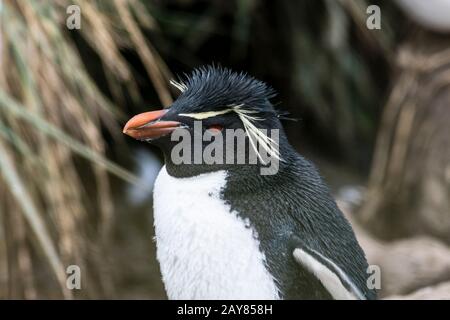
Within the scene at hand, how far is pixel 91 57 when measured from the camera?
2.41 m

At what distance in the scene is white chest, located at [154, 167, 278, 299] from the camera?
38.8 inches

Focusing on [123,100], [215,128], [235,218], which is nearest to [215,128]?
[215,128]

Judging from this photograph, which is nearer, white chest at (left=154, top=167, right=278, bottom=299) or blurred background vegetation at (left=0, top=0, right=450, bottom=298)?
white chest at (left=154, top=167, right=278, bottom=299)

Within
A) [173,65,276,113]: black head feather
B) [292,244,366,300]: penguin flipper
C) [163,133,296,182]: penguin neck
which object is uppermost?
[173,65,276,113]: black head feather

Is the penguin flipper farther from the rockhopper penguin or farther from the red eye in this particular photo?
the red eye

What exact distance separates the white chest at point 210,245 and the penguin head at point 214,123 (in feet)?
0.09

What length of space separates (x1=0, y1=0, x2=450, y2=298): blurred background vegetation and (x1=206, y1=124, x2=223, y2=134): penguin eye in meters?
0.41

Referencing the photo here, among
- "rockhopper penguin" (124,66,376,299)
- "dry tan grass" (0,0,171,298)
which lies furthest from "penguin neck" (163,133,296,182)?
"dry tan grass" (0,0,171,298)

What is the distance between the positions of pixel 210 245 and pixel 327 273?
0.15m

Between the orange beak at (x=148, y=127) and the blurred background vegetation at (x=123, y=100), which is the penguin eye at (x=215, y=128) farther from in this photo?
the blurred background vegetation at (x=123, y=100)

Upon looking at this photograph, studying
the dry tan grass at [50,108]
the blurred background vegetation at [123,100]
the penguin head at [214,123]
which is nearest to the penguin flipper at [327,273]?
the penguin head at [214,123]

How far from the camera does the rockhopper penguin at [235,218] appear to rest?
38.6 inches

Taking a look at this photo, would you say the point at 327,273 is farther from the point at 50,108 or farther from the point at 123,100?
the point at 123,100
